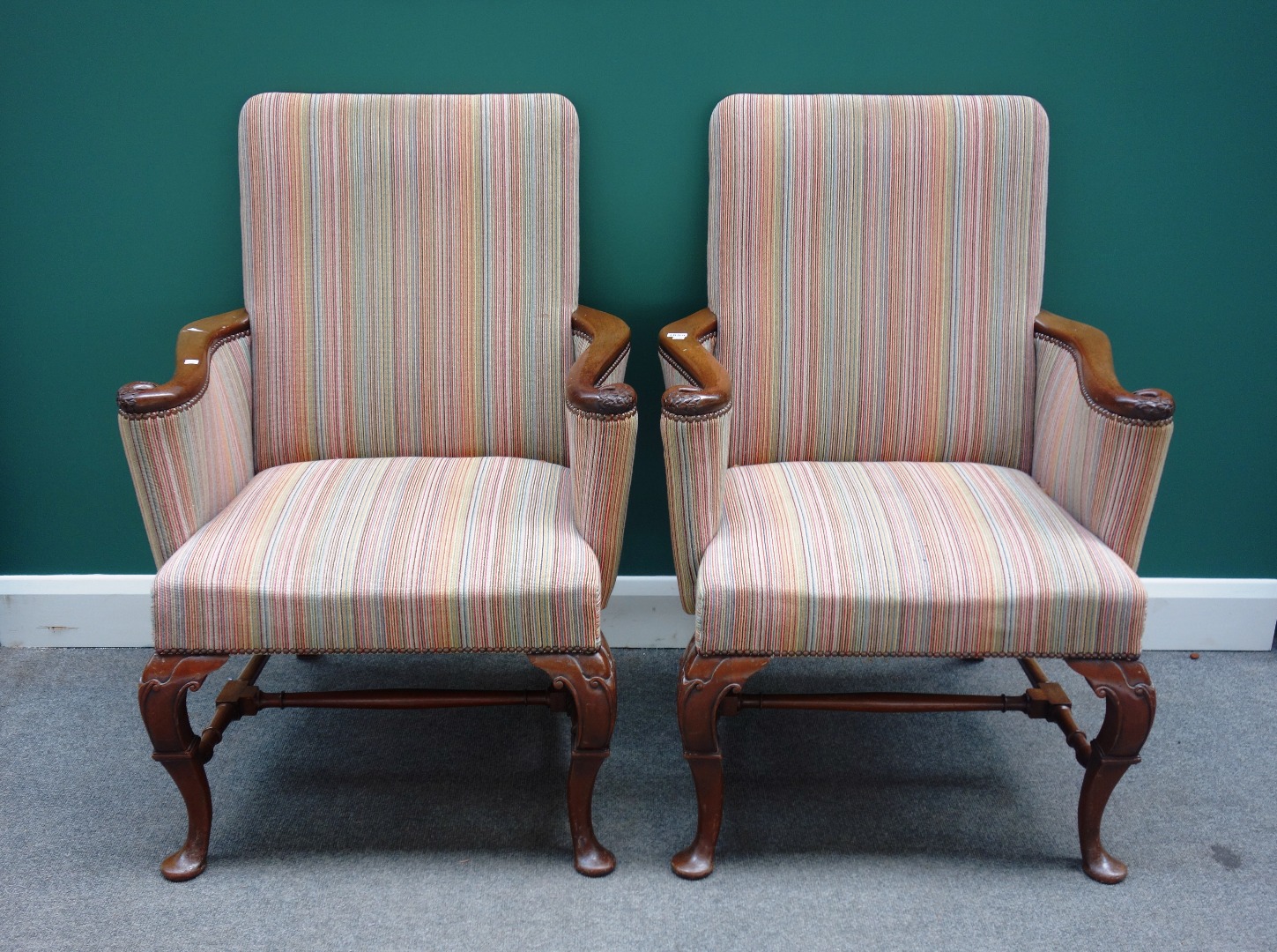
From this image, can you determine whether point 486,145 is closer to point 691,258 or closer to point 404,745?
point 691,258

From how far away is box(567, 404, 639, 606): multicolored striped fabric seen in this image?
5.06 ft

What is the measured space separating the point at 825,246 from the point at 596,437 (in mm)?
664

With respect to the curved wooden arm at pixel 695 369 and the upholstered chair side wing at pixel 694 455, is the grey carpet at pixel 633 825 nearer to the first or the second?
the upholstered chair side wing at pixel 694 455

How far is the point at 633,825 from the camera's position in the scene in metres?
1.77

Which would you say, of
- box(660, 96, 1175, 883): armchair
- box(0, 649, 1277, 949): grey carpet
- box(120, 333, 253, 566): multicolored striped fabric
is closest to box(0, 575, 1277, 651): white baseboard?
box(0, 649, 1277, 949): grey carpet

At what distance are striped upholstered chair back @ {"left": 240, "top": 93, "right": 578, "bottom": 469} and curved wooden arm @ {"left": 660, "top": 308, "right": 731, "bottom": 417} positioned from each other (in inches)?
Result: 9.5

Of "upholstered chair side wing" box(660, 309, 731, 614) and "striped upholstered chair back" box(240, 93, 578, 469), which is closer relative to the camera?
"upholstered chair side wing" box(660, 309, 731, 614)

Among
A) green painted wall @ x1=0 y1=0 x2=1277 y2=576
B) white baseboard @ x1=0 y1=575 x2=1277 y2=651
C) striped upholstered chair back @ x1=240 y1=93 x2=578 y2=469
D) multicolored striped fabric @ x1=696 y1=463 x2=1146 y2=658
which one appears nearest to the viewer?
multicolored striped fabric @ x1=696 y1=463 x2=1146 y2=658

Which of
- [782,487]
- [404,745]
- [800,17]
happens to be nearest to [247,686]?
[404,745]

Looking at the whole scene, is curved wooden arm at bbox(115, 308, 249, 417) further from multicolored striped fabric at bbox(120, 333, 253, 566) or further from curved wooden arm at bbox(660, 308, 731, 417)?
curved wooden arm at bbox(660, 308, 731, 417)

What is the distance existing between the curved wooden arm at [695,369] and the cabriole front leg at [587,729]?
369 mm

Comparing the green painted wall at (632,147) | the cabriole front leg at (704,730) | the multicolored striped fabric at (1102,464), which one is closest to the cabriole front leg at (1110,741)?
the multicolored striped fabric at (1102,464)

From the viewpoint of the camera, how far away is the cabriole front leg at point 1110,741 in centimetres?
155

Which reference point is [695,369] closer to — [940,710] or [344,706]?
[940,710]
